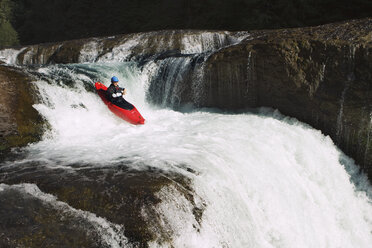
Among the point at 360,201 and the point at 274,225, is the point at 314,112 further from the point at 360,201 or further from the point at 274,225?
the point at 274,225

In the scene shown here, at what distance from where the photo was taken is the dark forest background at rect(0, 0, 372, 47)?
15.6 m

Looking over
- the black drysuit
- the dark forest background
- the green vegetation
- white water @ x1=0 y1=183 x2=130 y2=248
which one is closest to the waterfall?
white water @ x1=0 y1=183 x2=130 y2=248

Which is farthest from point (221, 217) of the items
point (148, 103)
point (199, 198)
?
point (148, 103)

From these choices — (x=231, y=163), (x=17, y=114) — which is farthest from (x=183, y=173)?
(x=17, y=114)

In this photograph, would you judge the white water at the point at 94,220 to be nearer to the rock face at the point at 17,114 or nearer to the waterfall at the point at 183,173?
the waterfall at the point at 183,173

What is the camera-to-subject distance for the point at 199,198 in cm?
416

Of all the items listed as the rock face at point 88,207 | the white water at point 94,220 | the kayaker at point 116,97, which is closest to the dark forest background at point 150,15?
the kayaker at point 116,97

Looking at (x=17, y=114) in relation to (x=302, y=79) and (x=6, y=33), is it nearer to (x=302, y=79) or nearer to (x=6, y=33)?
(x=302, y=79)

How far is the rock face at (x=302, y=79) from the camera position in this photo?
23.5ft

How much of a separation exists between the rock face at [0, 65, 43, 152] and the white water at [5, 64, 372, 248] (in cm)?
24

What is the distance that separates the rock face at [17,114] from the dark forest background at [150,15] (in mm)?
12582

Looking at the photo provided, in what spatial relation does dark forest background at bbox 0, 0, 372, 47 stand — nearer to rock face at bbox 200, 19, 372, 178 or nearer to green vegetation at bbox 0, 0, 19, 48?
green vegetation at bbox 0, 0, 19, 48

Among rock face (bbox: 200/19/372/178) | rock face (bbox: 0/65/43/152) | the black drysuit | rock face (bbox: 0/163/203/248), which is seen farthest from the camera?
the black drysuit

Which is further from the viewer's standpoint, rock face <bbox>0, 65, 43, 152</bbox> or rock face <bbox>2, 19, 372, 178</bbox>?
rock face <bbox>2, 19, 372, 178</bbox>
